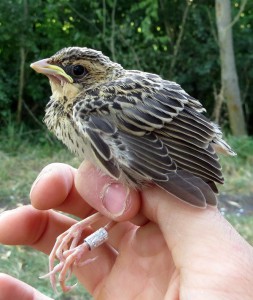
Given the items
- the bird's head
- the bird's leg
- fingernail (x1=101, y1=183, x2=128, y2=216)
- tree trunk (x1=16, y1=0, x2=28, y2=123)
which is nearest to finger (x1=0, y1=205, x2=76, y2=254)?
the bird's leg

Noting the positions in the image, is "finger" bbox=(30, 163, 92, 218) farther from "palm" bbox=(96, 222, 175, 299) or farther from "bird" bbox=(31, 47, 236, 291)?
"palm" bbox=(96, 222, 175, 299)

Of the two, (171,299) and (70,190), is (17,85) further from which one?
(171,299)

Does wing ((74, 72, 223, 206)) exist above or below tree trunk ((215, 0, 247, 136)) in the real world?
above

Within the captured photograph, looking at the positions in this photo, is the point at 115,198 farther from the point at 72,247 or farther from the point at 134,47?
the point at 134,47

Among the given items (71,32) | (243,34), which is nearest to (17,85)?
(71,32)

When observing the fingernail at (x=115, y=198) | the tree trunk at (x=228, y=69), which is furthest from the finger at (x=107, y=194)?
the tree trunk at (x=228, y=69)
